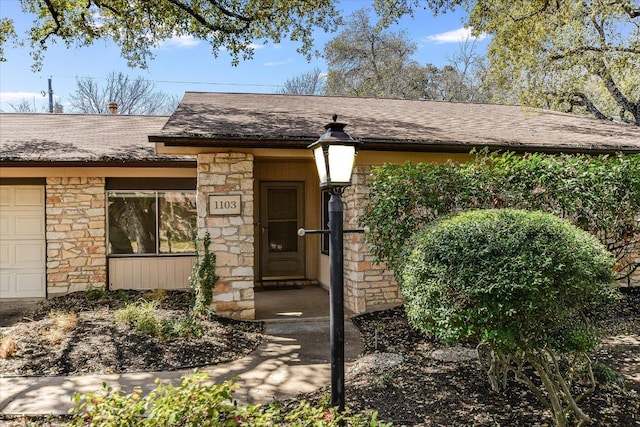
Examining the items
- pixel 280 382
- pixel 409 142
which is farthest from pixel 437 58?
pixel 280 382

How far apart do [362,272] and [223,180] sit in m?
2.43

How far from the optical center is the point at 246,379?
14.5 ft

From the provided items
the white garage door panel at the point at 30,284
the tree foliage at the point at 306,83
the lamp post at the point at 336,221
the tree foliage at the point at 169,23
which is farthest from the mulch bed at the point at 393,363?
the tree foliage at the point at 306,83

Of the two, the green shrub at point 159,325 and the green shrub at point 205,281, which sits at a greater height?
the green shrub at point 205,281

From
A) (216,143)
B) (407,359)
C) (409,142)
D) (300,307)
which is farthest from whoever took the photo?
(300,307)

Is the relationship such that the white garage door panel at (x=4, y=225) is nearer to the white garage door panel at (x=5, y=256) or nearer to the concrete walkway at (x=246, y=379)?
the white garage door panel at (x=5, y=256)

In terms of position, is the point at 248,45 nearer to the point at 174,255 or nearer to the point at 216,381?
the point at 174,255

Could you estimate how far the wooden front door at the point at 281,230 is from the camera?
923 centimetres

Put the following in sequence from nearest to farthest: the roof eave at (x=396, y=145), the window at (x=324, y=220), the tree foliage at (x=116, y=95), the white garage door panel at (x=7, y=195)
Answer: the roof eave at (x=396, y=145) → the white garage door panel at (x=7, y=195) → the window at (x=324, y=220) → the tree foliage at (x=116, y=95)

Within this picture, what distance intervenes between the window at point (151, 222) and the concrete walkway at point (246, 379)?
412 centimetres

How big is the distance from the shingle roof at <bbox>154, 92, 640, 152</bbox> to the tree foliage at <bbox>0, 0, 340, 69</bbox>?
1.36 m

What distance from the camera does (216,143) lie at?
6125 millimetres

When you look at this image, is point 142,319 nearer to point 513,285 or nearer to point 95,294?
point 95,294

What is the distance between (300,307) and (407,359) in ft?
9.51
